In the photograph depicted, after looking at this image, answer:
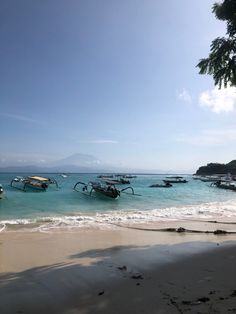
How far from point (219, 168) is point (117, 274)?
16366 cm

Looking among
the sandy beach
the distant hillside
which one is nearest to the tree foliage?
the sandy beach

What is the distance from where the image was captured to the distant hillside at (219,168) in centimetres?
15612

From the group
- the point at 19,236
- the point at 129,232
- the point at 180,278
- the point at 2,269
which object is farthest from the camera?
the point at 129,232

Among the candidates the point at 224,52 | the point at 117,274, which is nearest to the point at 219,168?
the point at 224,52

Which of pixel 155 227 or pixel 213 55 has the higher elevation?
pixel 213 55

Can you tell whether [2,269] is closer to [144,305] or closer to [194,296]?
[144,305]

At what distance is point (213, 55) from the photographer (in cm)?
1625

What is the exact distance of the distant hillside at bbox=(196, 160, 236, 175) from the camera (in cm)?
15612

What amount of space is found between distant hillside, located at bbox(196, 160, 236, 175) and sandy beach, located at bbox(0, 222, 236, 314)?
480ft

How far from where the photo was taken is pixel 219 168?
543 ft

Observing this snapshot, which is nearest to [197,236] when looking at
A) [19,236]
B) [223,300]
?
[19,236]

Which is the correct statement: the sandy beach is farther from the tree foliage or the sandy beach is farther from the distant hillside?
the distant hillside

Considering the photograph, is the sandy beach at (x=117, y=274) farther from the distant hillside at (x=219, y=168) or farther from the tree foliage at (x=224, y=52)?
the distant hillside at (x=219, y=168)

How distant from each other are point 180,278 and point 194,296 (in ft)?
5.08
